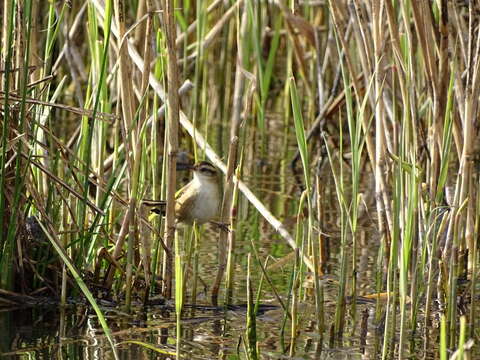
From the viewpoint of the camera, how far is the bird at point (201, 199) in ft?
12.4

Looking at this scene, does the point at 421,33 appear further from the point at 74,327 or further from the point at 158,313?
the point at 74,327

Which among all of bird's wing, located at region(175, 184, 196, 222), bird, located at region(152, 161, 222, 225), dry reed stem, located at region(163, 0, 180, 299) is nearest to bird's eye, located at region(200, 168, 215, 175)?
bird, located at region(152, 161, 222, 225)

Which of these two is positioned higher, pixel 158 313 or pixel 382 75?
pixel 382 75

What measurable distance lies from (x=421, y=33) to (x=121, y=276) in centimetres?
150

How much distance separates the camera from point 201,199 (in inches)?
149

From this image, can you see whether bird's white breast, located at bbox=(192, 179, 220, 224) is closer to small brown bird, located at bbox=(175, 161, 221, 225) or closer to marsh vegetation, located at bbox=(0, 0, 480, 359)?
small brown bird, located at bbox=(175, 161, 221, 225)

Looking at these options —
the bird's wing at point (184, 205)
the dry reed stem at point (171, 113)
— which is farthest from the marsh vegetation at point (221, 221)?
the bird's wing at point (184, 205)

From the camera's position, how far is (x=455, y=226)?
3.26m

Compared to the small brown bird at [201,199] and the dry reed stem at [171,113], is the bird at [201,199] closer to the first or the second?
the small brown bird at [201,199]

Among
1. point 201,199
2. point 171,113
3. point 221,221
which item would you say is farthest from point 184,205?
point 171,113

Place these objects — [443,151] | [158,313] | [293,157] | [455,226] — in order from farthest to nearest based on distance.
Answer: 1. [293,157]
2. [158,313]
3. [455,226]
4. [443,151]

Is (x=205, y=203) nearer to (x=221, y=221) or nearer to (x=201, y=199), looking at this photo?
(x=201, y=199)

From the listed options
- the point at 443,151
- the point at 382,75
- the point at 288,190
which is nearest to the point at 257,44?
the point at 288,190

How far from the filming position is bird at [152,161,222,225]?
3.79m
